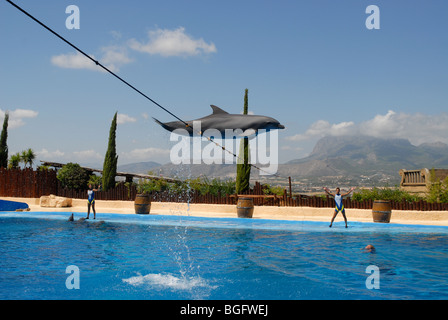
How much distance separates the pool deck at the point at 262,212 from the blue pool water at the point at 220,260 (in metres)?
1.79

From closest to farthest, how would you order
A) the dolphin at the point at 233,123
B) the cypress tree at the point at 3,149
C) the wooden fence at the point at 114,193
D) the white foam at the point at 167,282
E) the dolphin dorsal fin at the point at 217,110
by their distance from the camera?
1. the white foam at the point at 167,282
2. the dolphin at the point at 233,123
3. the dolphin dorsal fin at the point at 217,110
4. the wooden fence at the point at 114,193
5. the cypress tree at the point at 3,149

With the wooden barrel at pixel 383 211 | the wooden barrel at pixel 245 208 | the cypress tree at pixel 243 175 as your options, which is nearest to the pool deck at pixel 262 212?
the wooden barrel at pixel 245 208

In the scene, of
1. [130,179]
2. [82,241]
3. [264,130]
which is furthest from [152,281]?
[130,179]

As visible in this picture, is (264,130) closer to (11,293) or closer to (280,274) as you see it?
(280,274)

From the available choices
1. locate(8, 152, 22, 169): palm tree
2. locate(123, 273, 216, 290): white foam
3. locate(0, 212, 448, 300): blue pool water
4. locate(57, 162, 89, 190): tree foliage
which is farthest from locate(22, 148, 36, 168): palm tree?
locate(123, 273, 216, 290): white foam

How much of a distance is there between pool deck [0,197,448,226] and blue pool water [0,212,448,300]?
179cm

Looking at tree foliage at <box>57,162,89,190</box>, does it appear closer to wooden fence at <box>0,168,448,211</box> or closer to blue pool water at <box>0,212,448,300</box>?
wooden fence at <box>0,168,448,211</box>

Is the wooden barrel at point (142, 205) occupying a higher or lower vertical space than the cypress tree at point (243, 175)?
lower

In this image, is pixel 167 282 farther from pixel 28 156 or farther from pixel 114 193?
pixel 28 156

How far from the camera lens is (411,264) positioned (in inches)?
354

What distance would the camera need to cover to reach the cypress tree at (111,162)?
27.4 m

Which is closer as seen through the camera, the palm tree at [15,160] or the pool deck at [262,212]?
the pool deck at [262,212]

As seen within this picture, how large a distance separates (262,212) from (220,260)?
30.7 feet

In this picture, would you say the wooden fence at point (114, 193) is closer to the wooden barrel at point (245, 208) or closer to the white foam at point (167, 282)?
the wooden barrel at point (245, 208)
